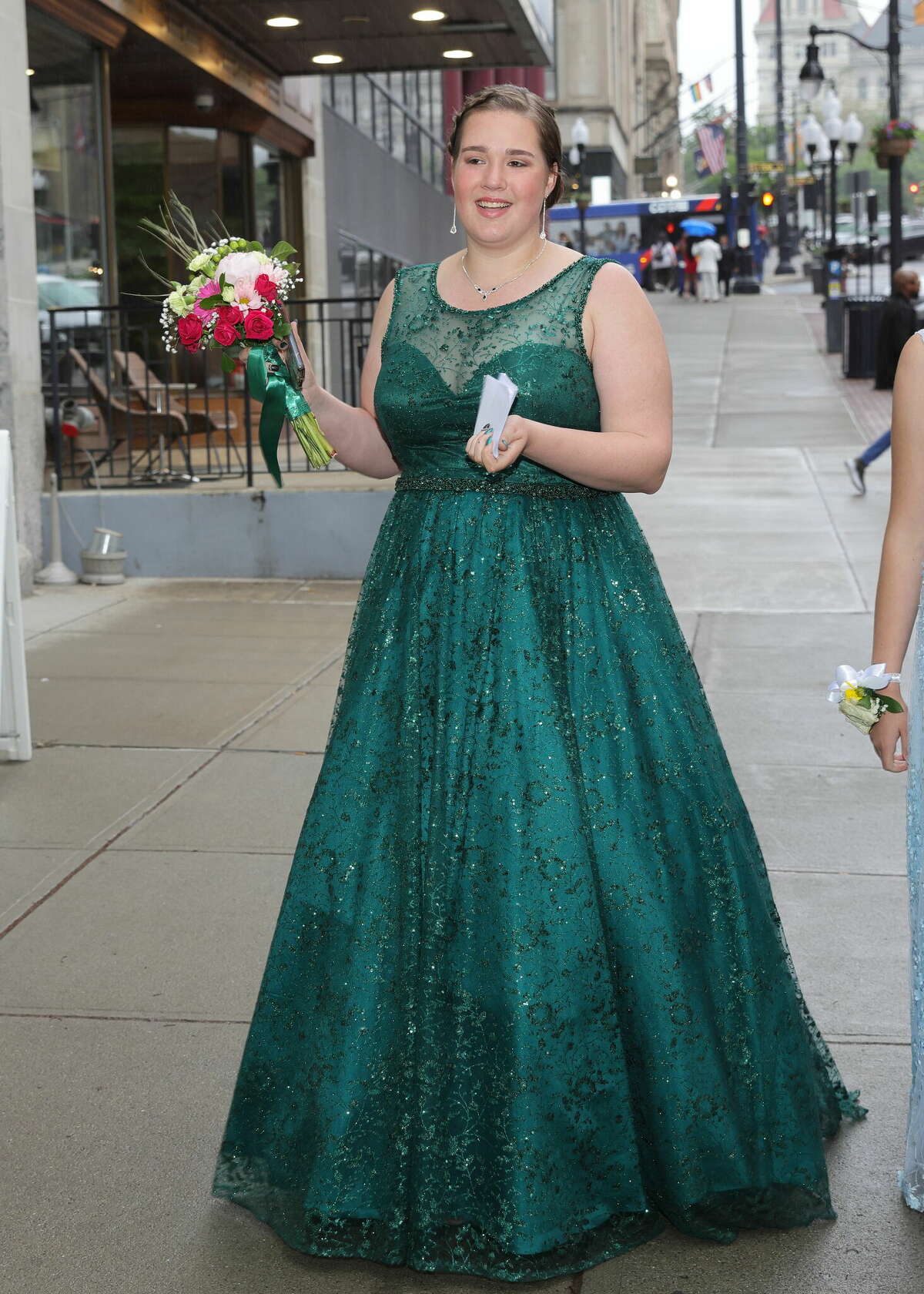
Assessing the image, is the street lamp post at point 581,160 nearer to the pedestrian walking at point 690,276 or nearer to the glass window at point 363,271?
the pedestrian walking at point 690,276

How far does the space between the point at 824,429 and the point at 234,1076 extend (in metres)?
16.7

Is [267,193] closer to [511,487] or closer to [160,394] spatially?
[160,394]

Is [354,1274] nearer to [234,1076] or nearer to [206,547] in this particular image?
[234,1076]

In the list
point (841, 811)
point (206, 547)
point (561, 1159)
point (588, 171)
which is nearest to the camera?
point (561, 1159)

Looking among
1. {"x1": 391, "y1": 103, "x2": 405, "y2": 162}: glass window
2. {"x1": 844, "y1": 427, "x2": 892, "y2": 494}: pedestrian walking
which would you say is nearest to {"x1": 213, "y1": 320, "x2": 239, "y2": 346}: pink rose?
{"x1": 844, "y1": 427, "x2": 892, "y2": 494}: pedestrian walking

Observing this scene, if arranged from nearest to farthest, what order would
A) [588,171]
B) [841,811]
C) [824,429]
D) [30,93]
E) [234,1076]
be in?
[234,1076] → [841,811] → [30,93] → [824,429] → [588,171]

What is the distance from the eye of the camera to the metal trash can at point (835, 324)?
28812 mm

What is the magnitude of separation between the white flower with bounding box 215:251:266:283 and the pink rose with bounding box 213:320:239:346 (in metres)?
0.08

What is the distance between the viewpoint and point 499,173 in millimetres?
2877

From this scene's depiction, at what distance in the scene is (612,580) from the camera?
291 cm

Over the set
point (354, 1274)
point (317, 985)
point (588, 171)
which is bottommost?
point (354, 1274)

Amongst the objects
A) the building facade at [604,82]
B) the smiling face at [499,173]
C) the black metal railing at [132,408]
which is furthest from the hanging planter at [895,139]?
the building facade at [604,82]

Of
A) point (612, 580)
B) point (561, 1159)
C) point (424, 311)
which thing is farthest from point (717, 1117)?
point (424, 311)

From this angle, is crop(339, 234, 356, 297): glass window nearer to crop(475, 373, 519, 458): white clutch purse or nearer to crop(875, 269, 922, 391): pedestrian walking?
crop(875, 269, 922, 391): pedestrian walking
